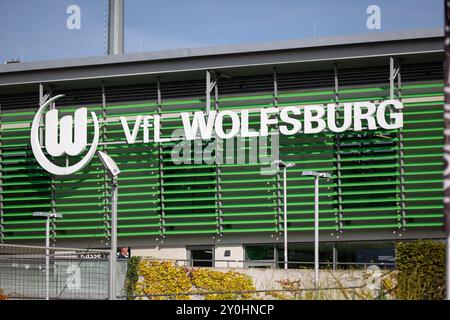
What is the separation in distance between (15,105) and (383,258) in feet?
65.0

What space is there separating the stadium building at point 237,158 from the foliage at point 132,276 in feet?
40.6

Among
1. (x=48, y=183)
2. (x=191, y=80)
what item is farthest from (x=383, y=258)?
(x=48, y=183)

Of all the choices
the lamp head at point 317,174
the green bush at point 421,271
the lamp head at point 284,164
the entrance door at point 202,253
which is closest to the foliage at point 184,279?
the lamp head at point 317,174

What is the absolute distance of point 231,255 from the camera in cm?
4072

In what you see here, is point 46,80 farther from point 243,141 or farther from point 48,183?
point 243,141

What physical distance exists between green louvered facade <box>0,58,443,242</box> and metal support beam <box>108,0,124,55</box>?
472 centimetres

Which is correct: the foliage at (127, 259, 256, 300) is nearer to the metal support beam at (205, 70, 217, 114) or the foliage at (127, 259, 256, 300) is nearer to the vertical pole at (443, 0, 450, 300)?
the metal support beam at (205, 70, 217, 114)

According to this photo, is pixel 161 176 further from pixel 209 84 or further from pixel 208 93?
pixel 209 84

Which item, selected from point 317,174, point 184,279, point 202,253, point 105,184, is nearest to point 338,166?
point 317,174

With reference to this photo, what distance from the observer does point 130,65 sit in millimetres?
40844

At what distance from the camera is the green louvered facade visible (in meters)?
38.2

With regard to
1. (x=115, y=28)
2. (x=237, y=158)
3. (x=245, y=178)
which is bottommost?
(x=245, y=178)

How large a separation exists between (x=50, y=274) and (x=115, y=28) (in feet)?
97.7
